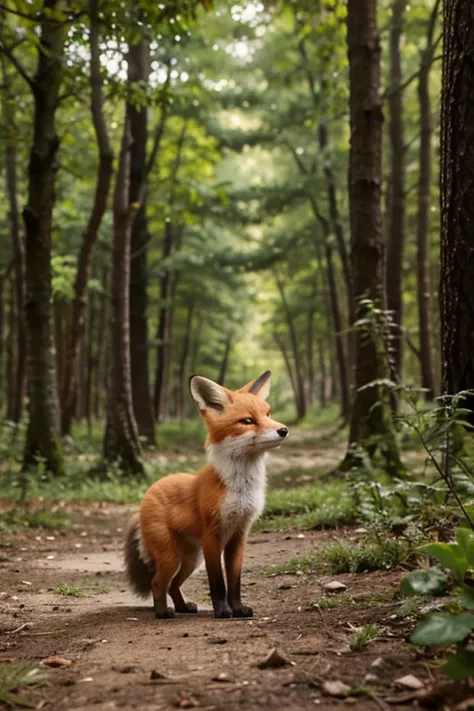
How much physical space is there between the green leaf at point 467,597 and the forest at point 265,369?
0.5 inches

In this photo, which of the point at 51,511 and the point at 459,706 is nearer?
the point at 459,706

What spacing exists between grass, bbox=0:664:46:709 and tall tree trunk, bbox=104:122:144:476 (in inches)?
390

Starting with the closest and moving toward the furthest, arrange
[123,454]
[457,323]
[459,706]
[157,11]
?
[459,706]
[457,323]
[157,11]
[123,454]

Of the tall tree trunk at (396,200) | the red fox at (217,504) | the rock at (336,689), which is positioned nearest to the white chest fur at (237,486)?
the red fox at (217,504)

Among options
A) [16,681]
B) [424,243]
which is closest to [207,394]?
[16,681]

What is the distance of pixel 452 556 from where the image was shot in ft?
10.4

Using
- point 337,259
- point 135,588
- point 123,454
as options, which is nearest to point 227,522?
point 135,588

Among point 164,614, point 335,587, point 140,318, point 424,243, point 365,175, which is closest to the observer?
point 164,614

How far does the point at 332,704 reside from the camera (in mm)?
2697

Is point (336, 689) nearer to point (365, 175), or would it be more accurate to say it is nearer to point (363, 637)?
point (363, 637)

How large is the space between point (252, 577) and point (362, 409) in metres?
4.39

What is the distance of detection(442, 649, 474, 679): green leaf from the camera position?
8.79 ft

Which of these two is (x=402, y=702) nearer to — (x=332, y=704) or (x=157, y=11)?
(x=332, y=704)

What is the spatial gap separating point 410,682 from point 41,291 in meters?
10.8
